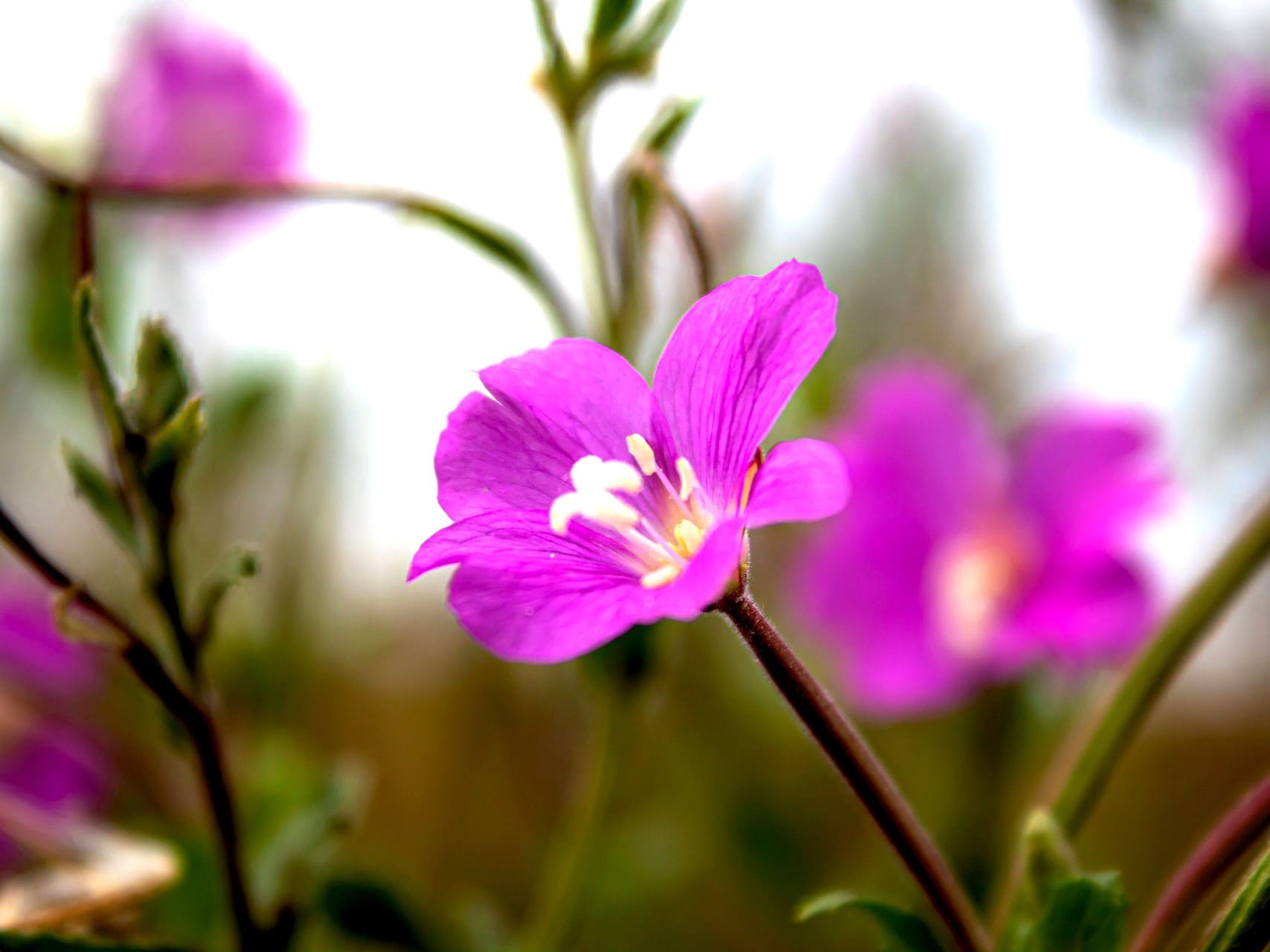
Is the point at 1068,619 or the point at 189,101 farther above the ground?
the point at 189,101

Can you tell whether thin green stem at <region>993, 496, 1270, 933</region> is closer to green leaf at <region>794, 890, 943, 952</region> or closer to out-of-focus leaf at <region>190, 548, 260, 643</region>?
green leaf at <region>794, 890, 943, 952</region>

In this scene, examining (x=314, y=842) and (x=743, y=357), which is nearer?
(x=743, y=357)

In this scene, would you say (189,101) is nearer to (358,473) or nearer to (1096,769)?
(358,473)

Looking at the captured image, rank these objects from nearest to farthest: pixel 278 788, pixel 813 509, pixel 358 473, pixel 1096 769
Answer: pixel 813 509 < pixel 1096 769 < pixel 278 788 < pixel 358 473

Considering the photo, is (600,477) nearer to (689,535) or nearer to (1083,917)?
(689,535)

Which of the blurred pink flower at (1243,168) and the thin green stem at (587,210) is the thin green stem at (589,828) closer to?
the thin green stem at (587,210)

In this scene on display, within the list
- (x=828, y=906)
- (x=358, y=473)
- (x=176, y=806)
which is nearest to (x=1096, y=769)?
(x=828, y=906)

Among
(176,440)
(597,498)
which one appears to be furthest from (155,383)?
(597,498)
